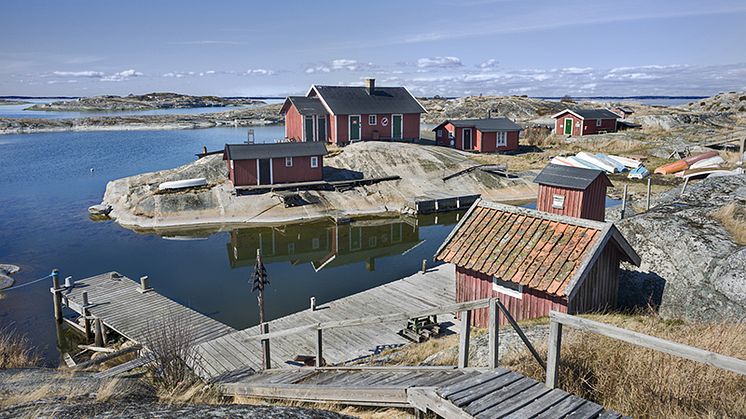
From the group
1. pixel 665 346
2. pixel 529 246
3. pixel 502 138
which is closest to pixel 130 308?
pixel 529 246

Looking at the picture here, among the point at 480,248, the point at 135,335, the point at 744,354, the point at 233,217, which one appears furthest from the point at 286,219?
the point at 744,354

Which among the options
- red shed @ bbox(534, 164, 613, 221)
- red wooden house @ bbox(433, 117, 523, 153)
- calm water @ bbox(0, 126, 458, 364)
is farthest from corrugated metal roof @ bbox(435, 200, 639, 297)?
red wooden house @ bbox(433, 117, 523, 153)

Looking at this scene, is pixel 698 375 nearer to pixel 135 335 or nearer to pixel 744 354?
pixel 744 354

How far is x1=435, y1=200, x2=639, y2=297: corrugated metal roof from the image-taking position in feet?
45.3

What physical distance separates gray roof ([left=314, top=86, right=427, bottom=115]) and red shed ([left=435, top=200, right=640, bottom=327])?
3746 cm

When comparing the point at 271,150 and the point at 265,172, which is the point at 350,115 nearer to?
the point at 271,150

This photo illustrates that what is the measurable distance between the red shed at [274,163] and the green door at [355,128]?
11516mm

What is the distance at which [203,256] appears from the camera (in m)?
30.5

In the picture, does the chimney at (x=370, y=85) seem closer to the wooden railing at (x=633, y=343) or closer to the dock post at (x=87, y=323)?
the dock post at (x=87, y=323)

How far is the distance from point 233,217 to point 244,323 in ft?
55.2

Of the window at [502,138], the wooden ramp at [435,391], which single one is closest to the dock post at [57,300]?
the wooden ramp at [435,391]

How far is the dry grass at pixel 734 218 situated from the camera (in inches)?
589

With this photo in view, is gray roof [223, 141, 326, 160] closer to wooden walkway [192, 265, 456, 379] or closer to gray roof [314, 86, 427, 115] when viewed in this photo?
gray roof [314, 86, 427, 115]

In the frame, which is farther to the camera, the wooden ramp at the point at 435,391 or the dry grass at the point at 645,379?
the dry grass at the point at 645,379
